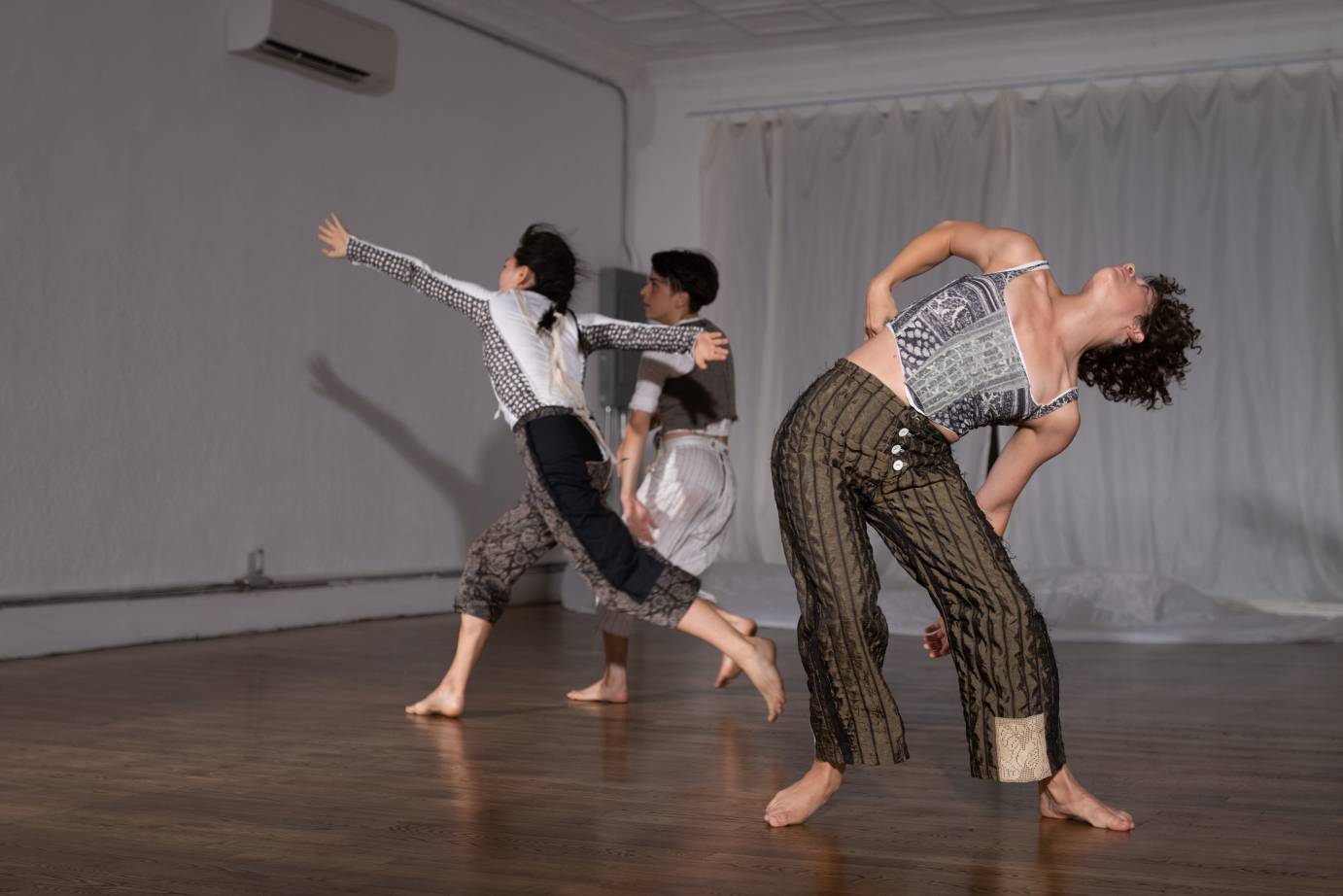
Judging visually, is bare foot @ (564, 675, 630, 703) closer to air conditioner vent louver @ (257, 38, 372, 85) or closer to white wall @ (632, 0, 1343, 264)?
air conditioner vent louver @ (257, 38, 372, 85)

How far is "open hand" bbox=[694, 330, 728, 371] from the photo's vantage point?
366cm

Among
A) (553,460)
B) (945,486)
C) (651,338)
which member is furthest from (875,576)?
(651,338)

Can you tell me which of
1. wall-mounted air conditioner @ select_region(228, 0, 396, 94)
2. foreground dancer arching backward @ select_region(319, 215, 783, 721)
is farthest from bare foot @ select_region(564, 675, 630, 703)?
wall-mounted air conditioner @ select_region(228, 0, 396, 94)

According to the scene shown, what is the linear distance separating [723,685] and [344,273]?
3103mm

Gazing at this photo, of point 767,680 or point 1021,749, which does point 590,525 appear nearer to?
point 767,680

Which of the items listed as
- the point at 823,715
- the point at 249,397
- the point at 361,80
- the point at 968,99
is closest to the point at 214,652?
the point at 249,397

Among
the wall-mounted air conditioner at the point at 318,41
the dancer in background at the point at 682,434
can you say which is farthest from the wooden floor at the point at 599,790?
the wall-mounted air conditioner at the point at 318,41

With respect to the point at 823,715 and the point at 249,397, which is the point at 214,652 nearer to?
the point at 249,397

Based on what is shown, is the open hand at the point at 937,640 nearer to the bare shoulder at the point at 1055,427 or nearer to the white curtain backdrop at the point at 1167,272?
the bare shoulder at the point at 1055,427

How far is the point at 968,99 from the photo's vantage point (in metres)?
8.13

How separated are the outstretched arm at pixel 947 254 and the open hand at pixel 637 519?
1506 millimetres

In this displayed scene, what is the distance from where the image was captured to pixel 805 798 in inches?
104

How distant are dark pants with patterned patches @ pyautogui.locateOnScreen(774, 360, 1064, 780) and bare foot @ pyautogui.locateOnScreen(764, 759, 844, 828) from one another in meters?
0.10

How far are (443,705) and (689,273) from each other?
140cm
